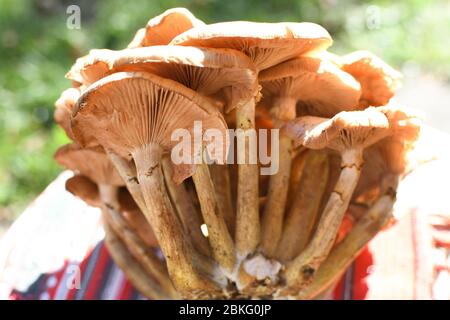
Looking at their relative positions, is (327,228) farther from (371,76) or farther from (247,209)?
(371,76)

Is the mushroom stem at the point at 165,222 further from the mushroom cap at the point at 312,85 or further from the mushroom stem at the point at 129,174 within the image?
the mushroom cap at the point at 312,85

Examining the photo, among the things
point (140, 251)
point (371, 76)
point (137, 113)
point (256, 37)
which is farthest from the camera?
point (140, 251)

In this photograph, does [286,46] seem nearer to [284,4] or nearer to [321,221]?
[321,221]

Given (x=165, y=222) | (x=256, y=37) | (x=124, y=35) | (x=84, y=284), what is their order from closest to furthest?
(x=256, y=37)
(x=165, y=222)
(x=84, y=284)
(x=124, y=35)

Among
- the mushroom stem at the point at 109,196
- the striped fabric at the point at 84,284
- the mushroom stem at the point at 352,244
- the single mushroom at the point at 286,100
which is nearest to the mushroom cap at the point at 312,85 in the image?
the single mushroom at the point at 286,100

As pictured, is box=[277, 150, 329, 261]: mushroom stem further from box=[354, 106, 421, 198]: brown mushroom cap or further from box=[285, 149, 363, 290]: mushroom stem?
box=[354, 106, 421, 198]: brown mushroom cap

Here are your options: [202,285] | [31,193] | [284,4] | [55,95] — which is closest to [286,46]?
[202,285]

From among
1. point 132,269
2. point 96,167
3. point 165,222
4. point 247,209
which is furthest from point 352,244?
point 96,167

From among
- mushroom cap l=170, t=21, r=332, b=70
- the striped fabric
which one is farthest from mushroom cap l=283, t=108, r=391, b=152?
the striped fabric
